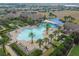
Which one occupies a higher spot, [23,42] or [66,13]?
[66,13]

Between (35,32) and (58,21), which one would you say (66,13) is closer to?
(58,21)

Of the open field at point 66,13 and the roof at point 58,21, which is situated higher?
the open field at point 66,13

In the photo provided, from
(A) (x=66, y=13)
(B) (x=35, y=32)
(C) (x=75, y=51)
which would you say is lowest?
(C) (x=75, y=51)

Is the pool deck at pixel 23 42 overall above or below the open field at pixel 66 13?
below

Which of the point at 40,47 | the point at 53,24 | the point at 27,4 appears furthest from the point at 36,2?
the point at 40,47

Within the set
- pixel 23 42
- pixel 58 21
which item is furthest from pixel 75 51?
pixel 23 42

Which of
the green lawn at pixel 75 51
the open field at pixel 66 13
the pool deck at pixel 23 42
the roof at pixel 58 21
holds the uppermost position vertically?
the open field at pixel 66 13

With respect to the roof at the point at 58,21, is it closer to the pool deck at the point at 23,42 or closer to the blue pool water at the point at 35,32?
the blue pool water at the point at 35,32

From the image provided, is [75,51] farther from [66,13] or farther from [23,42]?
[23,42]

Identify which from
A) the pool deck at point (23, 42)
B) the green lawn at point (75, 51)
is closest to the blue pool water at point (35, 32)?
the pool deck at point (23, 42)

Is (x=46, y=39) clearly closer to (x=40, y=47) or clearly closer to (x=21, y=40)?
(x=40, y=47)

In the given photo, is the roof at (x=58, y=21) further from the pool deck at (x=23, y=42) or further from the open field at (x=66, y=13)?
the pool deck at (x=23, y=42)

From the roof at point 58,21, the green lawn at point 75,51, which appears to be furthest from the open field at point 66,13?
the green lawn at point 75,51

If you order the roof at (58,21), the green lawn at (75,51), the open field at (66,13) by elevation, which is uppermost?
the open field at (66,13)
